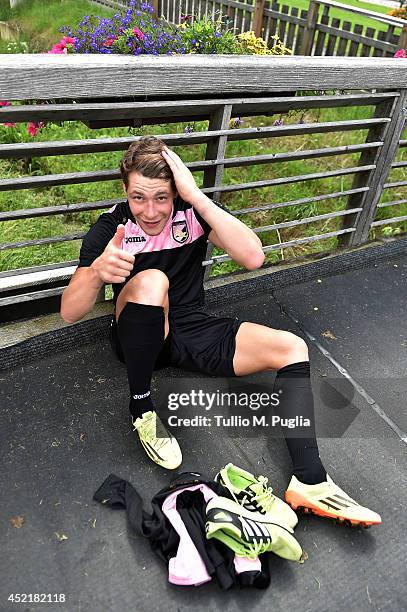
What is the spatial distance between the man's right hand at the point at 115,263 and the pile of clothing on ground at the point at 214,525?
801mm

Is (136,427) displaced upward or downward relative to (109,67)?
downward

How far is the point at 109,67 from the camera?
2098mm

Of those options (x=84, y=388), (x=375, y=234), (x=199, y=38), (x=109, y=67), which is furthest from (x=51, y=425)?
(x=375, y=234)

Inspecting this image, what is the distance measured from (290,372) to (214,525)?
70 centimetres

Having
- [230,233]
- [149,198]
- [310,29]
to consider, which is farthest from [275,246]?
[310,29]

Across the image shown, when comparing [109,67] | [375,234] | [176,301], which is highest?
[109,67]

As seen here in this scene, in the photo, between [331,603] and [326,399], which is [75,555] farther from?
[326,399]

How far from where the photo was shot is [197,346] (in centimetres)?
231

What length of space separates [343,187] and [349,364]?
2.40m

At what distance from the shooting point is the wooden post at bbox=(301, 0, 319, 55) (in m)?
7.29

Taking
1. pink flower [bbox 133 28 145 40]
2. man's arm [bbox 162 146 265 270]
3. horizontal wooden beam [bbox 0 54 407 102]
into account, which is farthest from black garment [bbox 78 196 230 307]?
pink flower [bbox 133 28 145 40]

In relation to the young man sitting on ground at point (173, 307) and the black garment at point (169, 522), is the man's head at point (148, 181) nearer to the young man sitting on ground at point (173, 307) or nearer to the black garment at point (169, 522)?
the young man sitting on ground at point (173, 307)

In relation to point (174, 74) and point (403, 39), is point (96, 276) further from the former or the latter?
point (403, 39)

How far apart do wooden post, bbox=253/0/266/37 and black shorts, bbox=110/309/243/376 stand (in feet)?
23.6
